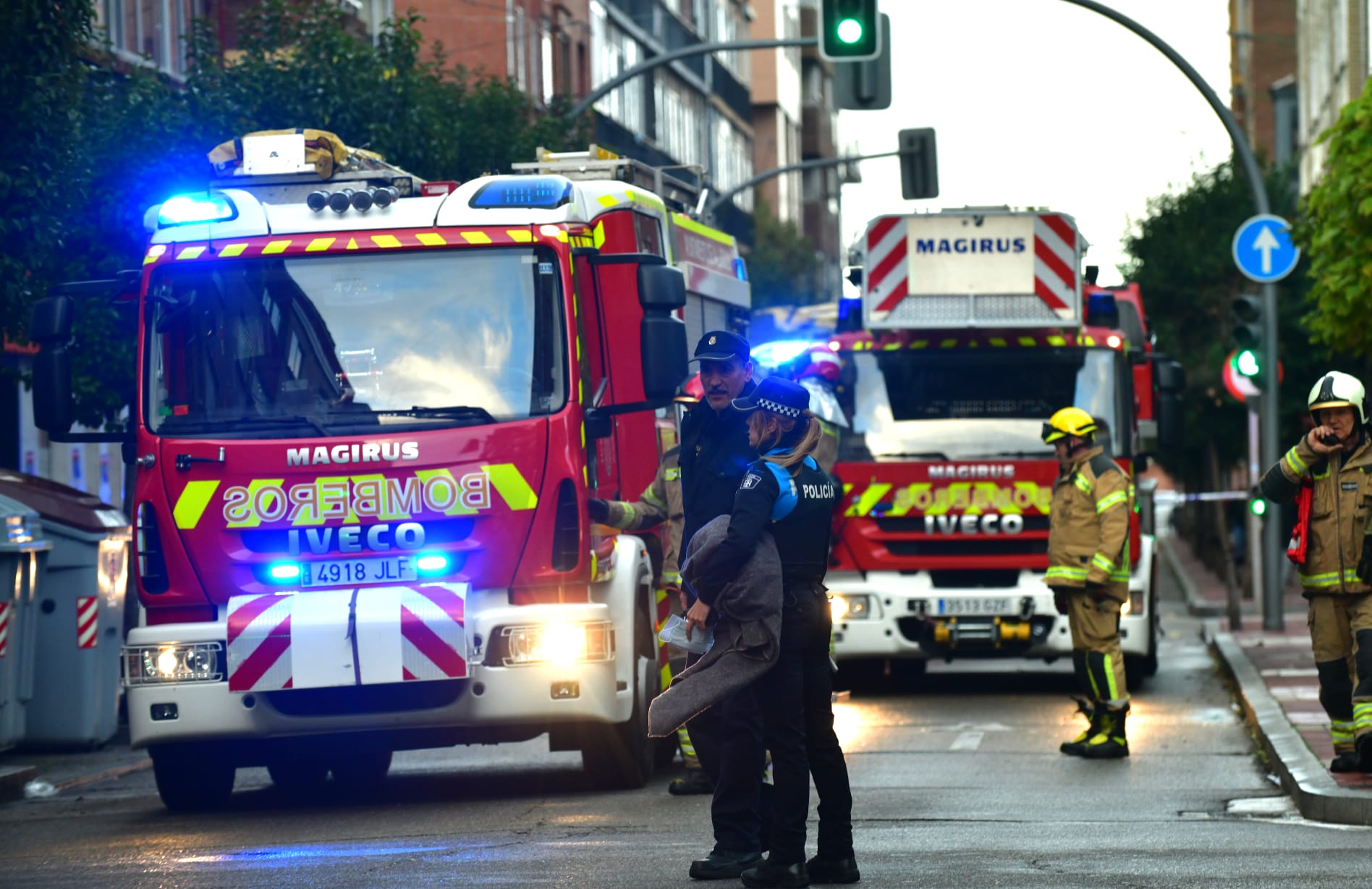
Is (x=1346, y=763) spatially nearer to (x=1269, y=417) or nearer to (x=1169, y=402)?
(x=1169, y=402)

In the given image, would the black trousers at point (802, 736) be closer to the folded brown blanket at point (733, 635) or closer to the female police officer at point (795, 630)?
the female police officer at point (795, 630)

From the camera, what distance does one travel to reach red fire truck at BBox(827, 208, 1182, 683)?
16094 mm

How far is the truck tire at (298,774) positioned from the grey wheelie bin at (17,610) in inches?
85.0

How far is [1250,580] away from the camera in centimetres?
3234

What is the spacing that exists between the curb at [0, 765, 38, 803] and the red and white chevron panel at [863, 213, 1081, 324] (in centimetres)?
637

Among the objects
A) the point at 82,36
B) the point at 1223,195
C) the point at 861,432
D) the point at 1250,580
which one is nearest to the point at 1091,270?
the point at 861,432

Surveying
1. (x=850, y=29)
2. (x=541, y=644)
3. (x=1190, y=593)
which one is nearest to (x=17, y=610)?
(x=541, y=644)

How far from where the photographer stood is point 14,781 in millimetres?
12852

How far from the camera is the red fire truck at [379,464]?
34.5 ft

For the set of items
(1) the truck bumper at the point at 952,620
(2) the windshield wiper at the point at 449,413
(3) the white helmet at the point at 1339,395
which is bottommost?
(1) the truck bumper at the point at 952,620

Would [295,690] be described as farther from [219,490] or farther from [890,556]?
[890,556]

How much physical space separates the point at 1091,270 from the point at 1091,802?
7.82 metres

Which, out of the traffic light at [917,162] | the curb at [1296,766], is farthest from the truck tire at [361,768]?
the traffic light at [917,162]

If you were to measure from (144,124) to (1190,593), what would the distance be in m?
20.8
